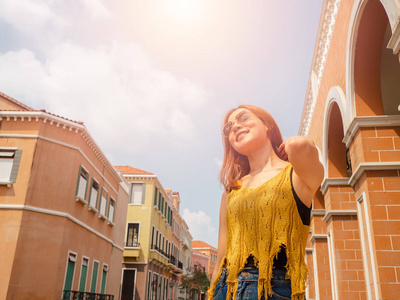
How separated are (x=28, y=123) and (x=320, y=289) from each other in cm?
1234

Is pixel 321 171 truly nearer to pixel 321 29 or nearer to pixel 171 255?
pixel 321 29

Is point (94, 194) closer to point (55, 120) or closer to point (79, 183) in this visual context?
point (79, 183)

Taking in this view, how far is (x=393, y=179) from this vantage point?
16.8 ft

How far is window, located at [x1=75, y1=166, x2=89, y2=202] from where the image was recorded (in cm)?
1628

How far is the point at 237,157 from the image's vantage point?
8.11 ft

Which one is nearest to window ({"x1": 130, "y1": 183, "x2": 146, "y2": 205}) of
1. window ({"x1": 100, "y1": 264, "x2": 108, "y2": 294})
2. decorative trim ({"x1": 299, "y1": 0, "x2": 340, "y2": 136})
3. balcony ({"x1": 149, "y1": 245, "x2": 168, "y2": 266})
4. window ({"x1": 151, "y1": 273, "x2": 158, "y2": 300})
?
balcony ({"x1": 149, "y1": 245, "x2": 168, "y2": 266})

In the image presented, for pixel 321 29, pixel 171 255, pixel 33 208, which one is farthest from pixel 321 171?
pixel 171 255

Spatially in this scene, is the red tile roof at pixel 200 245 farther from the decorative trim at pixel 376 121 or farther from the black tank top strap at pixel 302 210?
the black tank top strap at pixel 302 210

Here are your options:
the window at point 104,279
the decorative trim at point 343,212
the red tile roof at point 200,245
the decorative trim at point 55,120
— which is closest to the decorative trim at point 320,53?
the decorative trim at point 343,212

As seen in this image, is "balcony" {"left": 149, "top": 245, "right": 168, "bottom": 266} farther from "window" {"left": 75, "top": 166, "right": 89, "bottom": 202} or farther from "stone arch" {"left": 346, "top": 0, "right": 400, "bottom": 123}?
"stone arch" {"left": 346, "top": 0, "right": 400, "bottom": 123}

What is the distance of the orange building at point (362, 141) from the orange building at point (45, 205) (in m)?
10.7

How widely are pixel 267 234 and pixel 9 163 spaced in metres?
15.1

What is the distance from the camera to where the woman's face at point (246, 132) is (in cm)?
225

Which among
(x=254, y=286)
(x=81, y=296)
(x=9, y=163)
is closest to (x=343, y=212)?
(x=254, y=286)
